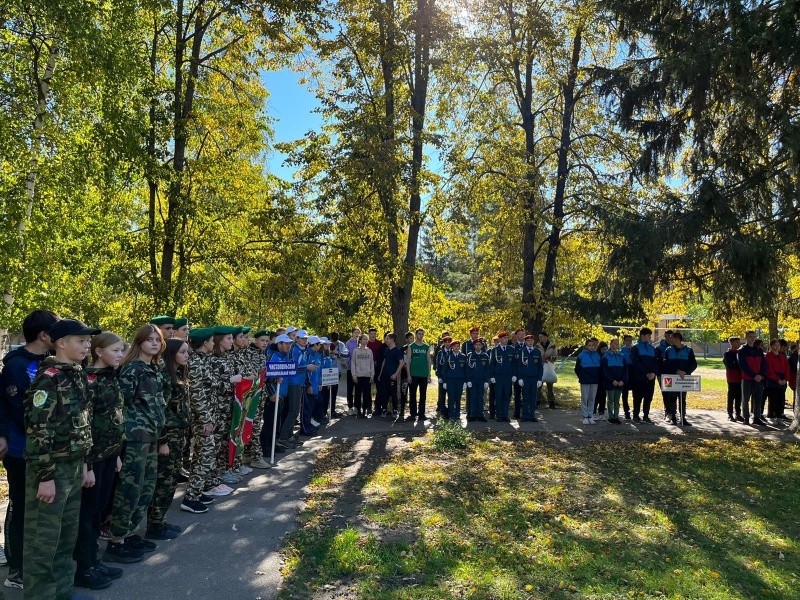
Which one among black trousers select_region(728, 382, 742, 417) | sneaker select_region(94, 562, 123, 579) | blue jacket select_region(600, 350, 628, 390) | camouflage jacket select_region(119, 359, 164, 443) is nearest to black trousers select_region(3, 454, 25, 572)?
sneaker select_region(94, 562, 123, 579)

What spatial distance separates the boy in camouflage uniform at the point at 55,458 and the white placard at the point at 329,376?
7892 millimetres

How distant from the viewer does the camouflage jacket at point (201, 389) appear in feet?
20.9

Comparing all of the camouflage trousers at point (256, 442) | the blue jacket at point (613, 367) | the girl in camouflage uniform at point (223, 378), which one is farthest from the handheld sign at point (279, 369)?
the blue jacket at point (613, 367)

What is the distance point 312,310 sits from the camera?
15414 mm

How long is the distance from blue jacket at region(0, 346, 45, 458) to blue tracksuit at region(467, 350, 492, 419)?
32.6 feet

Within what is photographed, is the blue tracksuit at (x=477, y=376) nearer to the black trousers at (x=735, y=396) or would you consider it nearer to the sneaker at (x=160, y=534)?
the black trousers at (x=735, y=396)

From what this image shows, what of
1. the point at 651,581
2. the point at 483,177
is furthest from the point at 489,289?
the point at 651,581

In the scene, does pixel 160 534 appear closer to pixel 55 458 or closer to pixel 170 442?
pixel 170 442

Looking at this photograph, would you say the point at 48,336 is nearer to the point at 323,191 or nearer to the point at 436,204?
the point at 323,191

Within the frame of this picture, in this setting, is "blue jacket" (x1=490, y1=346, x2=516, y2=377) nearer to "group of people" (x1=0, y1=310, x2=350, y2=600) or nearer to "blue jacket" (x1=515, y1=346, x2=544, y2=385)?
"blue jacket" (x1=515, y1=346, x2=544, y2=385)

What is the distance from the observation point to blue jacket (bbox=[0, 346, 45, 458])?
456 centimetres

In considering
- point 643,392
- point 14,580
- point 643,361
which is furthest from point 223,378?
point 643,392

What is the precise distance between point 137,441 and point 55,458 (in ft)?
3.76

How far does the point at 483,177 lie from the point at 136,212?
36.7 ft
